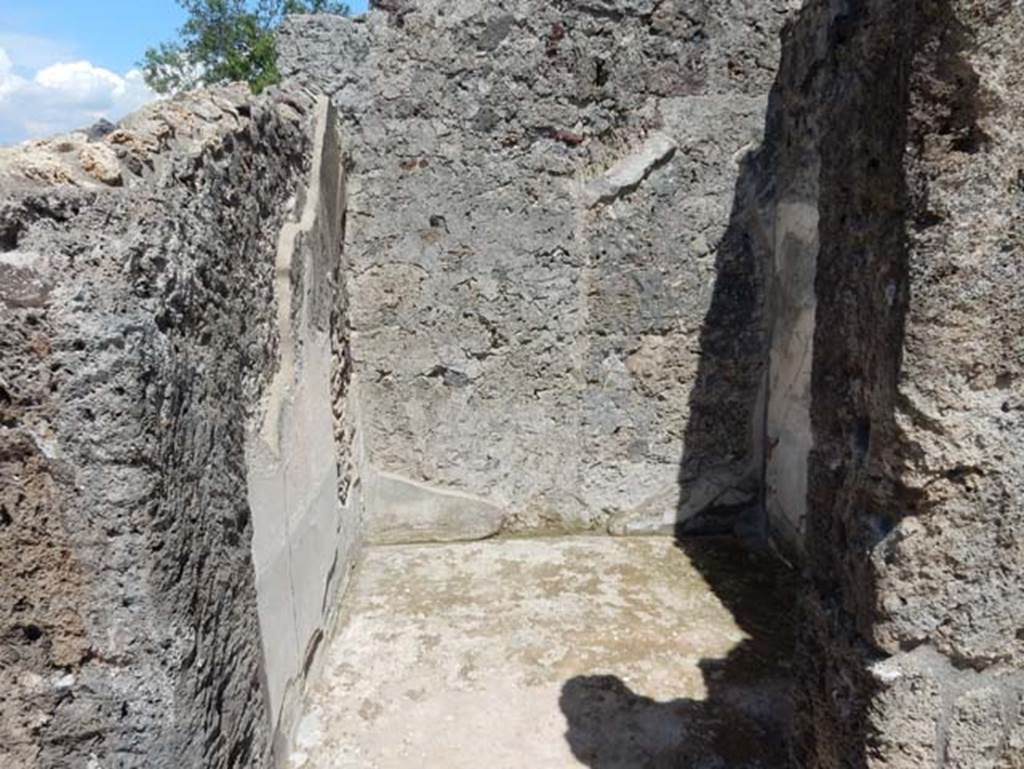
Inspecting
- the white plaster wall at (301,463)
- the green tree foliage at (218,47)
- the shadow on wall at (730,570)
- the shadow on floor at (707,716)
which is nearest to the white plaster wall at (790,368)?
the shadow on wall at (730,570)

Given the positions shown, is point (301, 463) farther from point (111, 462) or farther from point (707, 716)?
point (707, 716)

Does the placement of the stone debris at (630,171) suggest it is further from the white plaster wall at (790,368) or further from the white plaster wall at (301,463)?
the white plaster wall at (301,463)

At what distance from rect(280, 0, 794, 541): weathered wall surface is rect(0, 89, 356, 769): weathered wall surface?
176 cm

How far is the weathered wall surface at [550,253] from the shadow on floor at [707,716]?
103cm

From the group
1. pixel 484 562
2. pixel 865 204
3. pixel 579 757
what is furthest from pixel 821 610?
pixel 484 562

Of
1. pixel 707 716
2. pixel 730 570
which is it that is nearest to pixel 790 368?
pixel 730 570

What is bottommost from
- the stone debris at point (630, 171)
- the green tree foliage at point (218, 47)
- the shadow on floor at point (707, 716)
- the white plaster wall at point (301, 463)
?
the shadow on floor at point (707, 716)

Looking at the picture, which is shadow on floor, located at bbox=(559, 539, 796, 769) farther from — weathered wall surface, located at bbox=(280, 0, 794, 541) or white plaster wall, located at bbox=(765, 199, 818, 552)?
weathered wall surface, located at bbox=(280, 0, 794, 541)

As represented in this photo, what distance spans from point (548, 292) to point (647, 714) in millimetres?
1804

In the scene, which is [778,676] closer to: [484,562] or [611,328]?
[484,562]

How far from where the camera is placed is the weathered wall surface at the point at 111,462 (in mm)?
1181

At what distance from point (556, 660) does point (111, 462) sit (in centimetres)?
188

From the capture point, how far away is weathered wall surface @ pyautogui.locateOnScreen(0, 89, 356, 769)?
1.18 metres

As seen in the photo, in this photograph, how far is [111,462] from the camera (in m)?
1.22
